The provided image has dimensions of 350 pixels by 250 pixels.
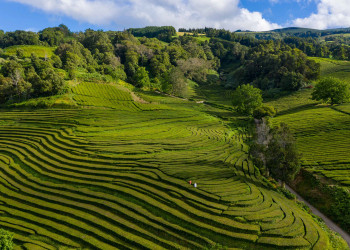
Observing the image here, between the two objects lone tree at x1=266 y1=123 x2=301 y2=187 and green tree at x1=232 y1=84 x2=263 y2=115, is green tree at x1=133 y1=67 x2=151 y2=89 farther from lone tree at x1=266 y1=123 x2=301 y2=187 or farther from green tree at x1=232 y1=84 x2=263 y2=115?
lone tree at x1=266 y1=123 x2=301 y2=187

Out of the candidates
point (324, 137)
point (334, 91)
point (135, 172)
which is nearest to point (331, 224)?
point (324, 137)

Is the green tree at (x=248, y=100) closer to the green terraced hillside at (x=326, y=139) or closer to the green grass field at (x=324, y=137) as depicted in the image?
the green grass field at (x=324, y=137)

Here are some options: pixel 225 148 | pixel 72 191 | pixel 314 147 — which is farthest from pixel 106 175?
pixel 314 147

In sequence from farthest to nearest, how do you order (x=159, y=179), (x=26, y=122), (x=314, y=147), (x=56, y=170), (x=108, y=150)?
(x=26, y=122) → (x=314, y=147) → (x=108, y=150) → (x=56, y=170) → (x=159, y=179)

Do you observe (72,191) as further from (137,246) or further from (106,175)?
(137,246)

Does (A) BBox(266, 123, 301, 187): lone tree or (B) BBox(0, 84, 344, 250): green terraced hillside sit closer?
(B) BBox(0, 84, 344, 250): green terraced hillside

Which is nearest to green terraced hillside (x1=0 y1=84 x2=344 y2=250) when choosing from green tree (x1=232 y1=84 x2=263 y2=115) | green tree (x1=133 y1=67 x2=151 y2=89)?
green tree (x1=232 y1=84 x2=263 y2=115)

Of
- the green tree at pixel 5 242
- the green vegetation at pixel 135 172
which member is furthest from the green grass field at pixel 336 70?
the green tree at pixel 5 242
